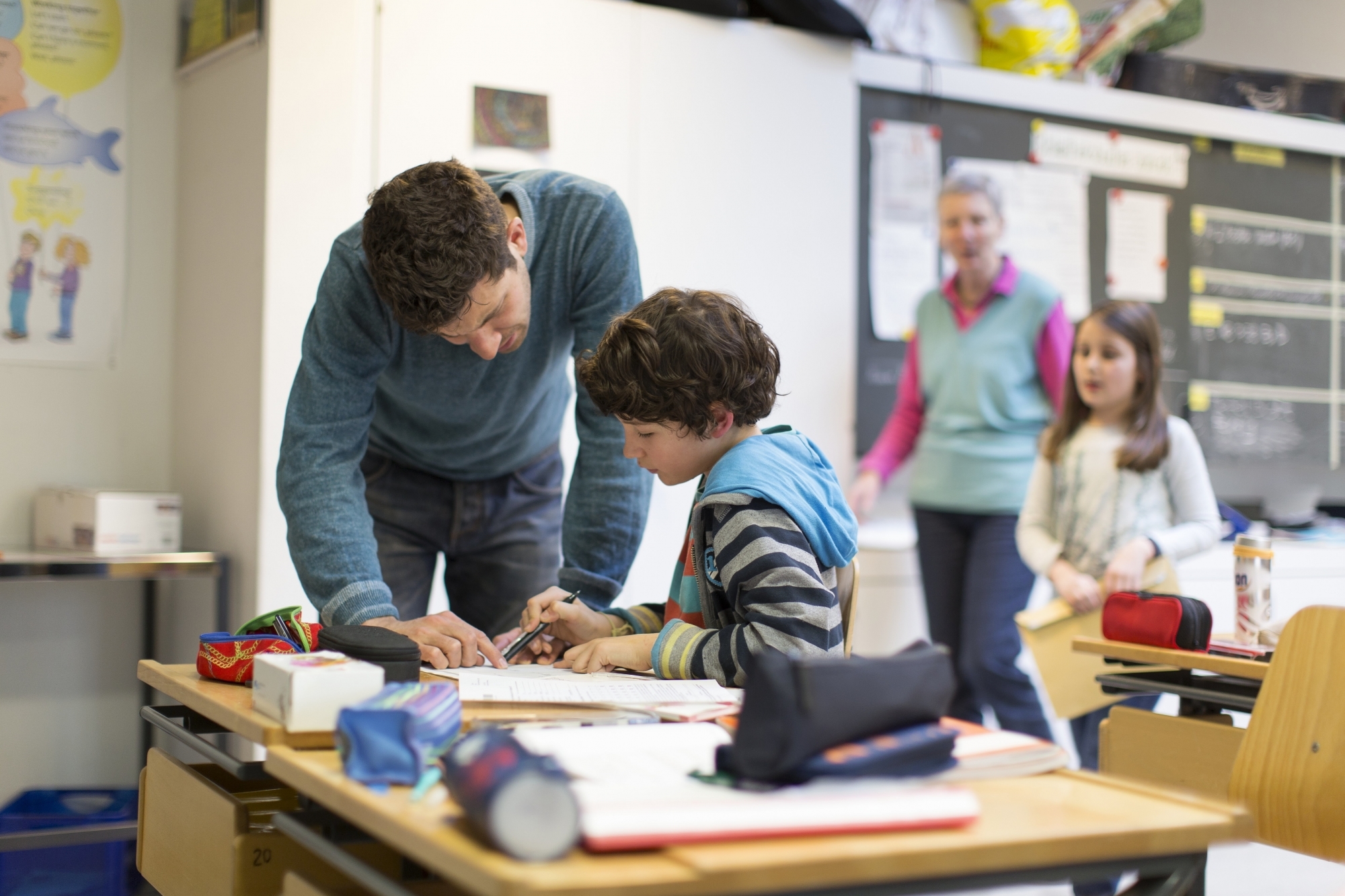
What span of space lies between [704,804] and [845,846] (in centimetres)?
9

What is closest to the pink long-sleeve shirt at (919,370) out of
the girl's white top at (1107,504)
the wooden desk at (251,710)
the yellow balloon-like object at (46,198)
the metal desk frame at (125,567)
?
the girl's white top at (1107,504)

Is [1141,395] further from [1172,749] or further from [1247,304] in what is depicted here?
[1247,304]

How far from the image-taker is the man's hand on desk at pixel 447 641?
1325 millimetres

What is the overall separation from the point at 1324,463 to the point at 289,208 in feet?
11.0

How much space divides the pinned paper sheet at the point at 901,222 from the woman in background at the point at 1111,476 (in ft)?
2.27

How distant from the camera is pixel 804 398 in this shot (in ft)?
9.87

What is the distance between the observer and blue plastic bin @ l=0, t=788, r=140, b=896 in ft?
7.77

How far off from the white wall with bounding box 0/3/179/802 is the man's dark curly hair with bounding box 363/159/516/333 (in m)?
1.53

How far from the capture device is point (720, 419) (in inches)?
54.4

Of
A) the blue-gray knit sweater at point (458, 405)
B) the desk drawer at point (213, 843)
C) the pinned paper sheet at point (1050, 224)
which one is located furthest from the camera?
the pinned paper sheet at point (1050, 224)

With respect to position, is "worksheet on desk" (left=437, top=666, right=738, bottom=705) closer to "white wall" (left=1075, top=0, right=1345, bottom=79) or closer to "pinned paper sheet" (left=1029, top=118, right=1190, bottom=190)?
"pinned paper sheet" (left=1029, top=118, right=1190, bottom=190)

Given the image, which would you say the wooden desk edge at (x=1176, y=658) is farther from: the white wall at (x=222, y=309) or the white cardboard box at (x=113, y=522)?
the white cardboard box at (x=113, y=522)

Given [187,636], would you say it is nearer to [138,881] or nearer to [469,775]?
[138,881]

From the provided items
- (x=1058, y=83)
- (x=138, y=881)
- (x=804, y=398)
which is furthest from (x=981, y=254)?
(x=138, y=881)
